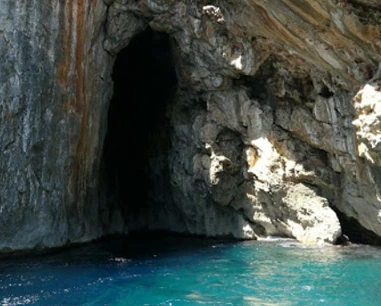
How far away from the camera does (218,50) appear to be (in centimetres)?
1755

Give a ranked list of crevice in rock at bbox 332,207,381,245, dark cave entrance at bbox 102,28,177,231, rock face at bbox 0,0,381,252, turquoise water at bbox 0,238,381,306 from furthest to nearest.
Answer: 1. dark cave entrance at bbox 102,28,177,231
2. crevice in rock at bbox 332,207,381,245
3. rock face at bbox 0,0,381,252
4. turquoise water at bbox 0,238,381,306

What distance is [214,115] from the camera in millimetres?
19156

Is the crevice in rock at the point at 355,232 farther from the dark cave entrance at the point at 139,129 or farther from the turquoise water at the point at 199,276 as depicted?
the dark cave entrance at the point at 139,129

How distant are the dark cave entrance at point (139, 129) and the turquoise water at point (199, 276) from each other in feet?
22.2

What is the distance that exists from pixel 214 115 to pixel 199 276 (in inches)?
352

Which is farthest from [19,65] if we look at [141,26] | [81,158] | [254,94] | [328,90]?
[328,90]

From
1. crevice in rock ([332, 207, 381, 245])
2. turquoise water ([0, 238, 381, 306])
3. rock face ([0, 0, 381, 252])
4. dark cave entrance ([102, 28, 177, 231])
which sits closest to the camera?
turquoise water ([0, 238, 381, 306])

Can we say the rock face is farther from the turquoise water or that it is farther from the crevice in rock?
the turquoise water

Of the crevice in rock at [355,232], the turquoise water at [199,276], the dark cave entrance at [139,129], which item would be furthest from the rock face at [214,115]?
the turquoise water at [199,276]

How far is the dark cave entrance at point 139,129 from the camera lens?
22.5m

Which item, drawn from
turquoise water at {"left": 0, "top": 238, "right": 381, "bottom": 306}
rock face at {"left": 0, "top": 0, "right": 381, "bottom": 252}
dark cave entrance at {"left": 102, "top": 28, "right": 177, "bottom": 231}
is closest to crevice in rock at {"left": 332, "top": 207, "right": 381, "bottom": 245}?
rock face at {"left": 0, "top": 0, "right": 381, "bottom": 252}

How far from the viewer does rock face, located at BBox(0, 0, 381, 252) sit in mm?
14742

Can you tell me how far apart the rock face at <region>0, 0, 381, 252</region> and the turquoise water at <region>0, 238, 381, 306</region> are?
197cm

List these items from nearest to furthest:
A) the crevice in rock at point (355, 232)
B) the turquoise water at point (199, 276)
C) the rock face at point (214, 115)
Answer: the turquoise water at point (199, 276) → the rock face at point (214, 115) → the crevice in rock at point (355, 232)
